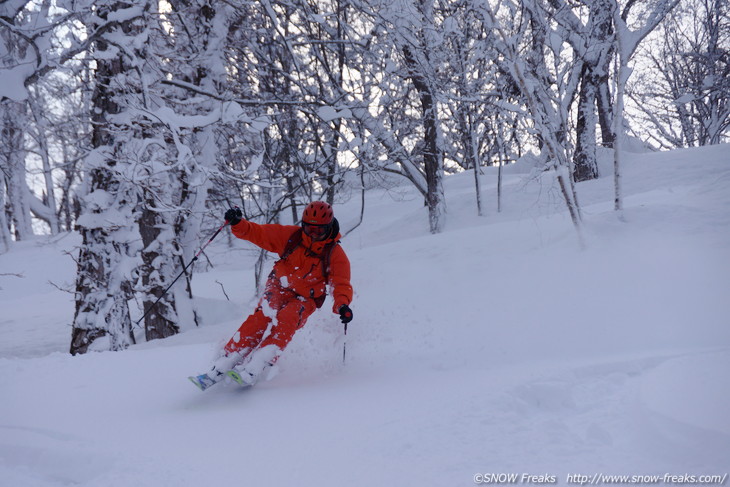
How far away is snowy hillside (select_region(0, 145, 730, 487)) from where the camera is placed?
230cm

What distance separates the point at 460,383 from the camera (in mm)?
3396

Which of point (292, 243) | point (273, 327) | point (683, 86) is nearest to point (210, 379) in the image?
point (273, 327)

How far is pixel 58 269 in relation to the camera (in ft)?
52.5

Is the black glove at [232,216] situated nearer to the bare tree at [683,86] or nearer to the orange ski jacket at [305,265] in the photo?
the orange ski jacket at [305,265]

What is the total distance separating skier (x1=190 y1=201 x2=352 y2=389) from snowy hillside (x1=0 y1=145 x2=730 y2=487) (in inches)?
14.5

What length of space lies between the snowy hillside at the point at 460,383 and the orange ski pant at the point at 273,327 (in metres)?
0.35

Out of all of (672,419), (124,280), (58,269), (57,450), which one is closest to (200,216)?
(124,280)

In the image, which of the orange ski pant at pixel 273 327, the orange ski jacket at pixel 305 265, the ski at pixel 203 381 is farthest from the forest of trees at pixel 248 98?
the ski at pixel 203 381

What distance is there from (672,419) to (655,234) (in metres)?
3.46

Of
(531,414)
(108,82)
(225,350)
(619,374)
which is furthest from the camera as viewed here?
(108,82)

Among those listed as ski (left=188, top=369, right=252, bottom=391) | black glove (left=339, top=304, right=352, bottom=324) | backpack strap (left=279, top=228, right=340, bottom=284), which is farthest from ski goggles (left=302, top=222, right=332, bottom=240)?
ski (left=188, top=369, right=252, bottom=391)

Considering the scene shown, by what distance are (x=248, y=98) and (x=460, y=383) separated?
700 centimetres

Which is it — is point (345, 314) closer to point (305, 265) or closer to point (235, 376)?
point (305, 265)

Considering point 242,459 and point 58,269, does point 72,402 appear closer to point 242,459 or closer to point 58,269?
point 242,459
